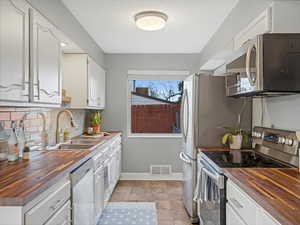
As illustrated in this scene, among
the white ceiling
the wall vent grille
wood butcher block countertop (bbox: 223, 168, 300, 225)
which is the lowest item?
the wall vent grille

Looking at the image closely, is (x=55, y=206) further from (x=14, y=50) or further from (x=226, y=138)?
(x=226, y=138)

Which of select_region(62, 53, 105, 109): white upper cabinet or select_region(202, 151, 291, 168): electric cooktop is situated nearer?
select_region(202, 151, 291, 168): electric cooktop

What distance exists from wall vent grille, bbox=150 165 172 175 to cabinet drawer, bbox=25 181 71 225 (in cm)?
300

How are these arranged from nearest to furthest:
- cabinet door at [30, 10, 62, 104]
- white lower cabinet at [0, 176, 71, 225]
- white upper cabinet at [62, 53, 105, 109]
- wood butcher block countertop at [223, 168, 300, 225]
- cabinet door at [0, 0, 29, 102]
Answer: wood butcher block countertop at [223, 168, 300, 225]
white lower cabinet at [0, 176, 71, 225]
cabinet door at [0, 0, 29, 102]
cabinet door at [30, 10, 62, 104]
white upper cabinet at [62, 53, 105, 109]

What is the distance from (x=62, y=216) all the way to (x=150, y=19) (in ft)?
6.96

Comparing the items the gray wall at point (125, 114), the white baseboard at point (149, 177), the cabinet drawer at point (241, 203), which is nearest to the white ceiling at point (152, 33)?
the gray wall at point (125, 114)

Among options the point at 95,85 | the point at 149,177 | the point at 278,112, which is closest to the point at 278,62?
the point at 278,112

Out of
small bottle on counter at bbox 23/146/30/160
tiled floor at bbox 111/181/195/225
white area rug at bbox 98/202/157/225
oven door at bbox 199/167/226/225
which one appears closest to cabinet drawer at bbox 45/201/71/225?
small bottle on counter at bbox 23/146/30/160

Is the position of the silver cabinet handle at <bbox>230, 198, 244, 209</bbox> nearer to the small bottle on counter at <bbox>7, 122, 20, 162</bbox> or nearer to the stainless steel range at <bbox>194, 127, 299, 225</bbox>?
the stainless steel range at <bbox>194, 127, 299, 225</bbox>

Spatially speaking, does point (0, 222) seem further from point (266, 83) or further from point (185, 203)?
point (185, 203)

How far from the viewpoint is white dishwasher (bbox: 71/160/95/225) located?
5.98 ft

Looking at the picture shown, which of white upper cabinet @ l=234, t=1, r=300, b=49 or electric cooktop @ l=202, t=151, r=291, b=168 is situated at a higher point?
white upper cabinet @ l=234, t=1, r=300, b=49

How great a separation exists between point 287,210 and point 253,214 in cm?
27

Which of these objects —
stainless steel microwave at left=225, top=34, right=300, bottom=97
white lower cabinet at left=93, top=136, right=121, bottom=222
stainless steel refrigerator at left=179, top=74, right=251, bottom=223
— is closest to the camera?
stainless steel microwave at left=225, top=34, right=300, bottom=97
